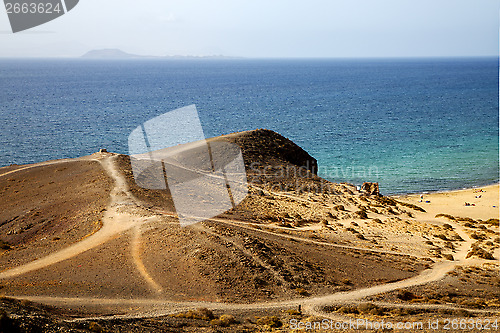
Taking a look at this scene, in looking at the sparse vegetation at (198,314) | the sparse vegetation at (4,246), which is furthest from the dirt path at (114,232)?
the sparse vegetation at (4,246)

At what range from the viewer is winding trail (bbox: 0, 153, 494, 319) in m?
20.2

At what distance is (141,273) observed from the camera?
23.7 meters

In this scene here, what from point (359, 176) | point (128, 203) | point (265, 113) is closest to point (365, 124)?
point (265, 113)

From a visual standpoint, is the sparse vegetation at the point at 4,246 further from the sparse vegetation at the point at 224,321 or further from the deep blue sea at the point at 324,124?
the deep blue sea at the point at 324,124

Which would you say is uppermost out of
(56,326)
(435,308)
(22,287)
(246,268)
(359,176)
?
(56,326)

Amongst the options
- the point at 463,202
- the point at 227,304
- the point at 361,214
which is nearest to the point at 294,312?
the point at 227,304

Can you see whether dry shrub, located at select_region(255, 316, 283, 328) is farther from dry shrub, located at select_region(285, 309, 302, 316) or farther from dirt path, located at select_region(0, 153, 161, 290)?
dirt path, located at select_region(0, 153, 161, 290)

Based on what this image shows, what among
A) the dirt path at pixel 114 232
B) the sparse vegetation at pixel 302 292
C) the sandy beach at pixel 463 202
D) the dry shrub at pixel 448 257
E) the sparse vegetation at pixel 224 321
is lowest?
the sandy beach at pixel 463 202

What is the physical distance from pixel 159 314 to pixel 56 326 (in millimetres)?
5305

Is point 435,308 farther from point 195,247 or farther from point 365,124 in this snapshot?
point 365,124

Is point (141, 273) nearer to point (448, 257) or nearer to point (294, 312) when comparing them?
point (294, 312)

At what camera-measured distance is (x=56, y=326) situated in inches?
584

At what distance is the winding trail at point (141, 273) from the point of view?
66.2ft

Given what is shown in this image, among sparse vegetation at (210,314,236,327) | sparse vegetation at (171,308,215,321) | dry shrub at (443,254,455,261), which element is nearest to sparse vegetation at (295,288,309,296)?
sparse vegetation at (210,314,236,327)
